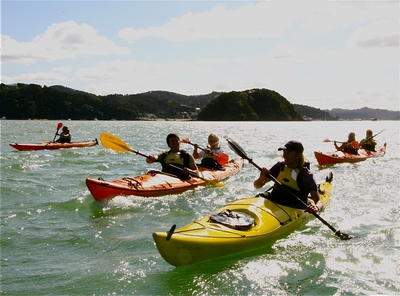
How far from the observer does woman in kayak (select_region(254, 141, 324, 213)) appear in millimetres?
6082

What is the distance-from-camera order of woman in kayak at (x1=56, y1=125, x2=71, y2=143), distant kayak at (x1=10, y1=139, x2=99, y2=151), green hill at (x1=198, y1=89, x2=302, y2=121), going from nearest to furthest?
distant kayak at (x1=10, y1=139, x2=99, y2=151)
woman in kayak at (x1=56, y1=125, x2=71, y2=143)
green hill at (x1=198, y1=89, x2=302, y2=121)

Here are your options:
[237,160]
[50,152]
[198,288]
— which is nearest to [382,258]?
[198,288]

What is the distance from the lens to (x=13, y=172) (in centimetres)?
1268

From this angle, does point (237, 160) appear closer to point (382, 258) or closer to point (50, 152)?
point (382, 258)

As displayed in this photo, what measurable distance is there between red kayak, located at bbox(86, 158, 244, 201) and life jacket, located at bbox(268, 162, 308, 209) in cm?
304

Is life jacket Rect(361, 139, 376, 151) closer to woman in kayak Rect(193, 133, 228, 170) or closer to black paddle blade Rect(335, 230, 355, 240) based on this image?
woman in kayak Rect(193, 133, 228, 170)

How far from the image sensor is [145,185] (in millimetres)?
8539

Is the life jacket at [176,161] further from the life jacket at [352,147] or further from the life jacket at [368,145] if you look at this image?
the life jacket at [368,145]

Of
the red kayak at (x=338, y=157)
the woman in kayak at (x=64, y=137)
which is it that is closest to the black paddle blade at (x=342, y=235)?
the red kayak at (x=338, y=157)

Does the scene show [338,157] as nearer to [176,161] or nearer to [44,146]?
[176,161]

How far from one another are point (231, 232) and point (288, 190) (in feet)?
4.66

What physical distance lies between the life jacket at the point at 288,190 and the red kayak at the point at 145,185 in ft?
9.96

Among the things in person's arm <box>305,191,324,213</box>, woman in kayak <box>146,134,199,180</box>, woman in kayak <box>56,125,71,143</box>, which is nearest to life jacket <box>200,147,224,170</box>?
woman in kayak <box>146,134,199,180</box>

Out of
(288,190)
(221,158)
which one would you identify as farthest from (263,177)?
(221,158)
